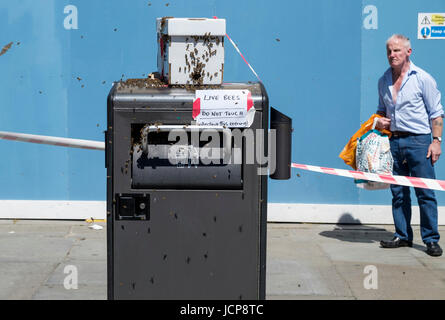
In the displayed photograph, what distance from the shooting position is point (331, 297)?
5.17 metres

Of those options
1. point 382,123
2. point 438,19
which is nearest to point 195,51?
point 382,123

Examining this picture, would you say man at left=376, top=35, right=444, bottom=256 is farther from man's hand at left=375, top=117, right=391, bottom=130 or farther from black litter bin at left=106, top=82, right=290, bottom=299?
black litter bin at left=106, top=82, right=290, bottom=299

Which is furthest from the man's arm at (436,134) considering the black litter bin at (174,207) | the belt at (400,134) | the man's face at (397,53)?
the black litter bin at (174,207)

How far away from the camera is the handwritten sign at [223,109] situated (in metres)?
3.65

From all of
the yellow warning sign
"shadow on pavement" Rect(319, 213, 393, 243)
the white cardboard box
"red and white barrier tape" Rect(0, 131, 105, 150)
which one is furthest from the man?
the white cardboard box

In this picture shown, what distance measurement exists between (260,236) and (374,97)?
424 centimetres

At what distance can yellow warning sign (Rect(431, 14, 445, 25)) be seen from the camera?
744cm

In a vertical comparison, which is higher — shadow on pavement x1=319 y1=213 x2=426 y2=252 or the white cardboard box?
the white cardboard box

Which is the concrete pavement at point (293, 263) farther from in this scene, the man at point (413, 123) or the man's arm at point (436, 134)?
the man's arm at point (436, 134)

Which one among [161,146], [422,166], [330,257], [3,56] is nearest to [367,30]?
[422,166]

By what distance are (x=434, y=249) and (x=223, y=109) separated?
11.6 ft

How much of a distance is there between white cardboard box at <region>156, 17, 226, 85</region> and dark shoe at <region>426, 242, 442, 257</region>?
3437 mm

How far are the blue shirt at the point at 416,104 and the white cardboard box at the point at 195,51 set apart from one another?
3005 mm
